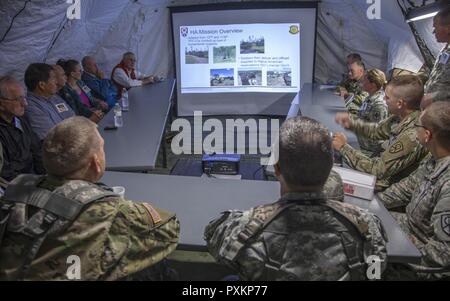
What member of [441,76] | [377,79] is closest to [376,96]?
[377,79]

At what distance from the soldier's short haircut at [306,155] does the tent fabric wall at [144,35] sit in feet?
14.5

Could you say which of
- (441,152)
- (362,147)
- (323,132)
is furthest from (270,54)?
(323,132)

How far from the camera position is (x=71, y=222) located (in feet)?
4.12

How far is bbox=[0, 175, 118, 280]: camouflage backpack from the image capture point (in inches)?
48.6

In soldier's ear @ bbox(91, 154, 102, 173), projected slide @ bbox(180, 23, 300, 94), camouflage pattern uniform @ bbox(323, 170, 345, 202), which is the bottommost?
camouflage pattern uniform @ bbox(323, 170, 345, 202)

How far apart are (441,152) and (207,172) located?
172 centimetres

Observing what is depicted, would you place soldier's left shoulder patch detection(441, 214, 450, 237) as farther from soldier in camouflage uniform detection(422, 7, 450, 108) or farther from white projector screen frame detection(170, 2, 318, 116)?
white projector screen frame detection(170, 2, 318, 116)

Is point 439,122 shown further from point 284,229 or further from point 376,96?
point 376,96

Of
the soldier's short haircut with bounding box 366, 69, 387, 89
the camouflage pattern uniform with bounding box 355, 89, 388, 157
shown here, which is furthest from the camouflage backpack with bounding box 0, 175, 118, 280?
the soldier's short haircut with bounding box 366, 69, 387, 89

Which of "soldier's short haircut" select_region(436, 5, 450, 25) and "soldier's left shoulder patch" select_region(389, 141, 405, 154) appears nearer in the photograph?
"soldier's left shoulder patch" select_region(389, 141, 405, 154)

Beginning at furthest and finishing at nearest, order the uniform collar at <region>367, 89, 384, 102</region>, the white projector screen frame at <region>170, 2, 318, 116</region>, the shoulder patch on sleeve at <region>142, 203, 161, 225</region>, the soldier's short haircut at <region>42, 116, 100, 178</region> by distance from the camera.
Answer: the white projector screen frame at <region>170, 2, 318, 116</region> < the uniform collar at <region>367, 89, 384, 102</region> < the shoulder patch on sleeve at <region>142, 203, 161, 225</region> < the soldier's short haircut at <region>42, 116, 100, 178</region>

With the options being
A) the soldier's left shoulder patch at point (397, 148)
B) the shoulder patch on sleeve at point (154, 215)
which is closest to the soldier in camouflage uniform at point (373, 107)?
the soldier's left shoulder patch at point (397, 148)

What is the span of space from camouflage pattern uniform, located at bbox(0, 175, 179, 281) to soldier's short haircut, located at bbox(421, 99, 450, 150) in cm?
139

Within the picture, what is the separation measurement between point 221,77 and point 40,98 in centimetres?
406
